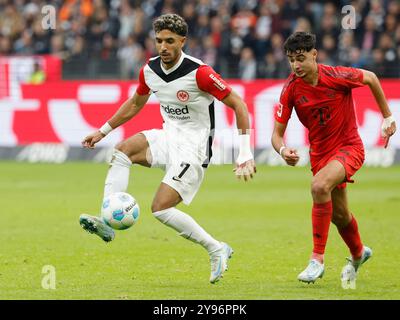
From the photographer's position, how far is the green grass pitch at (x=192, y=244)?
8.27 m

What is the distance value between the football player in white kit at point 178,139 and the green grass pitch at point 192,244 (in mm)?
510

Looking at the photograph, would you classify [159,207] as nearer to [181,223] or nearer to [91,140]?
[181,223]

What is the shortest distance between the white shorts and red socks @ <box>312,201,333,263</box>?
1092mm

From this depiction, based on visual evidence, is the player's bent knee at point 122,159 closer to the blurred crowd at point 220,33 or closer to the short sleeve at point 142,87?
the short sleeve at point 142,87

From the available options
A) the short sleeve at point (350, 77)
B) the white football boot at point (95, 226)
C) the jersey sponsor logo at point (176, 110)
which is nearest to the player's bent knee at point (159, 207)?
the white football boot at point (95, 226)

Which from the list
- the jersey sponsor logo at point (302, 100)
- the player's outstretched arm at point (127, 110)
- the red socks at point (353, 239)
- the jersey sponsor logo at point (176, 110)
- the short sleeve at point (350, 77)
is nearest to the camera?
the short sleeve at point (350, 77)

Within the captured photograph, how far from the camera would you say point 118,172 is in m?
8.67

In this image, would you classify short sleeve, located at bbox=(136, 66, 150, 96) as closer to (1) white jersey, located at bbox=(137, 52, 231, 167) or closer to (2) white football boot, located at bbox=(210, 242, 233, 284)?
(1) white jersey, located at bbox=(137, 52, 231, 167)

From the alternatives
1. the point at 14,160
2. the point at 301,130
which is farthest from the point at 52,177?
the point at 301,130

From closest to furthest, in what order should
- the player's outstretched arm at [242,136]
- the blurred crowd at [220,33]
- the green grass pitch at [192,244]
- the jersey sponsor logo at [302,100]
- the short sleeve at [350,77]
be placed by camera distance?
1. the player's outstretched arm at [242,136]
2. the green grass pitch at [192,244]
3. the short sleeve at [350,77]
4. the jersey sponsor logo at [302,100]
5. the blurred crowd at [220,33]

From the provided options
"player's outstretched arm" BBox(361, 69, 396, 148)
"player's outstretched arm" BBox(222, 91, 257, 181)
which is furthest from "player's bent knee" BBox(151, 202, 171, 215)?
"player's outstretched arm" BBox(361, 69, 396, 148)

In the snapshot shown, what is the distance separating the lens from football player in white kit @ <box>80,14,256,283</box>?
8.45 metres

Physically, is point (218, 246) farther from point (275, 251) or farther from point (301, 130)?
point (301, 130)
